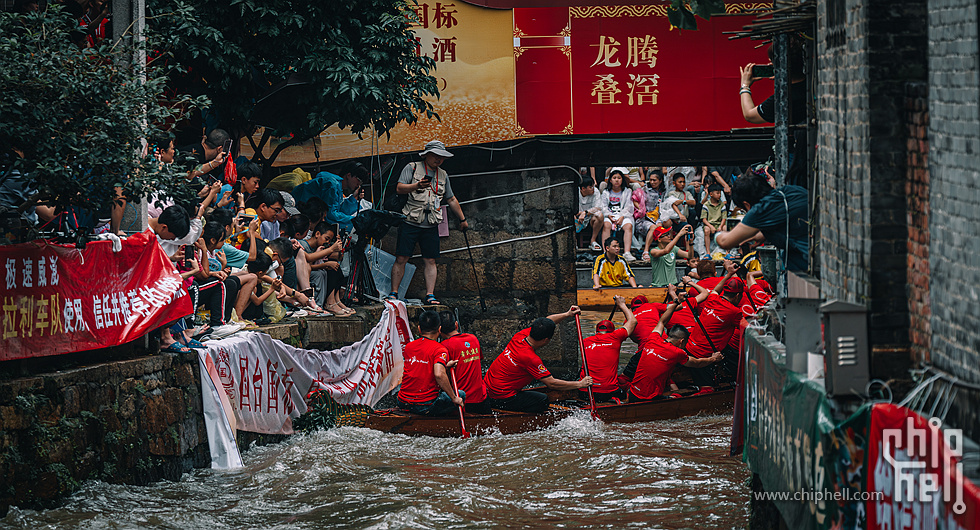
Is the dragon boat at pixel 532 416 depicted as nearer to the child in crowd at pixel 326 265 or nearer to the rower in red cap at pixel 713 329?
the rower in red cap at pixel 713 329

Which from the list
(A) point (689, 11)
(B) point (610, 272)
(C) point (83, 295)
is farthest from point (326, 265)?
(B) point (610, 272)

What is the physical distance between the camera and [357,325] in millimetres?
12578

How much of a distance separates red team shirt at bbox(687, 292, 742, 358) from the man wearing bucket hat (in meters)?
4.17

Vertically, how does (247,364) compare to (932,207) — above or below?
below

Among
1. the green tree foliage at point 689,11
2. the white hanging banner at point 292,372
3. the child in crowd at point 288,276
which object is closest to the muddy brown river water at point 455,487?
the white hanging banner at point 292,372

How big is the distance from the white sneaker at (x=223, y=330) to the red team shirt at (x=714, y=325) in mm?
5614

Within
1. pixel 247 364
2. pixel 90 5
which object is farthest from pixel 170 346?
pixel 90 5

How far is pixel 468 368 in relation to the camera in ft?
36.8

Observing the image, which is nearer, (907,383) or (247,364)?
(907,383)

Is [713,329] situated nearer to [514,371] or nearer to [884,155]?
[514,371]

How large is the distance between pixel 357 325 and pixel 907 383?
8.51m

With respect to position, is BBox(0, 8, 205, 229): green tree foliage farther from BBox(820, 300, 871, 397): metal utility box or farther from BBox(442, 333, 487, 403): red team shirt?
BBox(820, 300, 871, 397): metal utility box

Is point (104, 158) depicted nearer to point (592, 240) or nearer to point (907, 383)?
point (907, 383)

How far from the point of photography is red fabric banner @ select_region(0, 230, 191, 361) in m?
7.23
